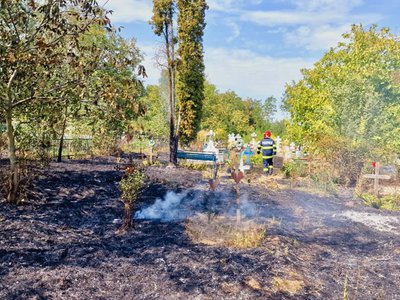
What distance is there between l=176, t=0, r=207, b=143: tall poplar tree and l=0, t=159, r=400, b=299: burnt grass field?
37.8ft

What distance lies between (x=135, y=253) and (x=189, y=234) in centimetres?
120

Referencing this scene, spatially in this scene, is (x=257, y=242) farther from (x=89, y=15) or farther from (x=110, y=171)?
(x=110, y=171)

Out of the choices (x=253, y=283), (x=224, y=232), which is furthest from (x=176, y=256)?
(x=224, y=232)

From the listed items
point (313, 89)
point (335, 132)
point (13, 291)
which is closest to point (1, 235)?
point (13, 291)

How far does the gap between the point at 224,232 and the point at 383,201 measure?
255 inches

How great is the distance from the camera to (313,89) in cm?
2028

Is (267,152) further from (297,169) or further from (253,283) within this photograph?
(253,283)

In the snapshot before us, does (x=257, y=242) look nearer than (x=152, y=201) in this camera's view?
Yes

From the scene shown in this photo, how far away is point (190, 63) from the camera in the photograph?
69.6 feet

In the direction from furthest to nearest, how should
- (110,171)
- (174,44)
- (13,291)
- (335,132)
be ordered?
(174,44) < (335,132) < (110,171) < (13,291)

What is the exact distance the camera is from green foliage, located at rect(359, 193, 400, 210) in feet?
32.4

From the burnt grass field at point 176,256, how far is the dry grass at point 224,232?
0.65 feet

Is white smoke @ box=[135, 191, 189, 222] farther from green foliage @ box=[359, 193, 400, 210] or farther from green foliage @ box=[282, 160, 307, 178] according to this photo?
green foliage @ box=[282, 160, 307, 178]

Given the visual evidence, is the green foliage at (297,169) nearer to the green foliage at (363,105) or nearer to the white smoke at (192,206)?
the green foliage at (363,105)
